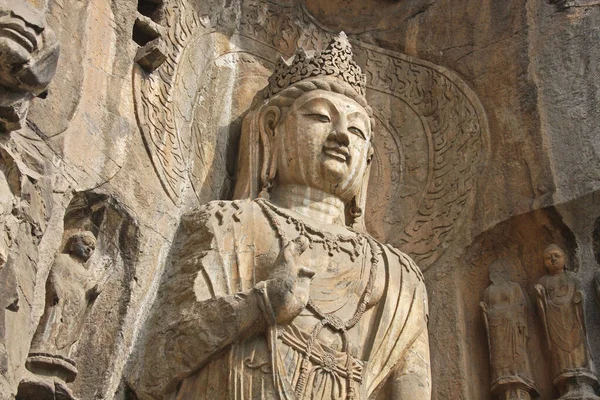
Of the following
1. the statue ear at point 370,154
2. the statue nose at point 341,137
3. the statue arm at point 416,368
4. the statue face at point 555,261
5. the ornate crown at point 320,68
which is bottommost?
the statue arm at point 416,368

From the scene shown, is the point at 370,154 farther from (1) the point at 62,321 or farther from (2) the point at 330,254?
(1) the point at 62,321

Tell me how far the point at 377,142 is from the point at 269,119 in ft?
3.90

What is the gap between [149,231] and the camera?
7.21m

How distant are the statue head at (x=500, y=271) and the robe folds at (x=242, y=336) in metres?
0.86

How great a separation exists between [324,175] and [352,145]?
0.31 m

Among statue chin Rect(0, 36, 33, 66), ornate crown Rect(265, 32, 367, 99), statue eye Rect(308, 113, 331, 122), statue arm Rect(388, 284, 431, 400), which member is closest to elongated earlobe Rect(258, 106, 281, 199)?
ornate crown Rect(265, 32, 367, 99)

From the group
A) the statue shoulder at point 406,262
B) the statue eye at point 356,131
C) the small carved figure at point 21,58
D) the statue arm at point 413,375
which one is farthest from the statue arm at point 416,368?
the small carved figure at point 21,58

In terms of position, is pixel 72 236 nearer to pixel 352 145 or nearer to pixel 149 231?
pixel 149 231

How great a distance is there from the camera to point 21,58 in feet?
18.2

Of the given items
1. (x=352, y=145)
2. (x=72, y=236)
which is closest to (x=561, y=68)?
(x=352, y=145)

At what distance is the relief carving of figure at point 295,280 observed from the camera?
21.6 feet

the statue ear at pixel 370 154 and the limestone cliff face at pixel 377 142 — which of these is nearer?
the limestone cliff face at pixel 377 142

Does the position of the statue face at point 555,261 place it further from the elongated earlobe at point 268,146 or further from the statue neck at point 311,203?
the elongated earlobe at point 268,146

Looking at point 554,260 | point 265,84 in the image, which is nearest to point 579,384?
point 554,260
